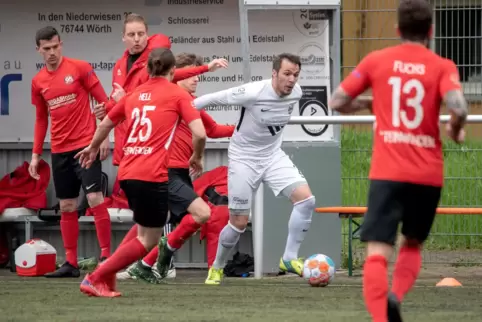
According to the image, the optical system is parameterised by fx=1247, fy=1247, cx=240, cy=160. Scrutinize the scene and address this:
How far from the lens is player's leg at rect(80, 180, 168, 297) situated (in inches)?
327

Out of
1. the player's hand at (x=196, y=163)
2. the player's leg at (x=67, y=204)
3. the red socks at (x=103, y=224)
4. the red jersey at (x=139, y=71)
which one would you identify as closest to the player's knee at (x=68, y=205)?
the player's leg at (x=67, y=204)

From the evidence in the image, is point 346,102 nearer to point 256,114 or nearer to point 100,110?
point 256,114

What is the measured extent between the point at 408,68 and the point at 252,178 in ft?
14.7

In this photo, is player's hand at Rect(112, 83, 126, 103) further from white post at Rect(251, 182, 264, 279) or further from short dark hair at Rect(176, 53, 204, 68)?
white post at Rect(251, 182, 264, 279)

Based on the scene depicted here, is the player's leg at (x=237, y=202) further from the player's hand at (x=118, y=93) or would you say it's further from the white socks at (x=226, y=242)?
the player's hand at (x=118, y=93)

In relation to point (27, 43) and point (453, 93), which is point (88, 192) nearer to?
point (27, 43)

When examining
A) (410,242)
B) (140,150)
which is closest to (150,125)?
(140,150)

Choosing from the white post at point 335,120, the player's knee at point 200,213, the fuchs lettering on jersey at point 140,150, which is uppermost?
the white post at point 335,120

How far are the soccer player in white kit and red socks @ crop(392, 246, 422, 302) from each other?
3.82 m

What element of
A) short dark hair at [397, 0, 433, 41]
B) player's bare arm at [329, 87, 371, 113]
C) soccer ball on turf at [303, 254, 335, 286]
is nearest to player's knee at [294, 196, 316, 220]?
soccer ball on turf at [303, 254, 335, 286]

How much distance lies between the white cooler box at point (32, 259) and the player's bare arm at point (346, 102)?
599cm

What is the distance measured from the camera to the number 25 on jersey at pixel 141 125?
332 inches

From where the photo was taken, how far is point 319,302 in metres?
8.41

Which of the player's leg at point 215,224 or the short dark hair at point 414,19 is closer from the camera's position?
the short dark hair at point 414,19
